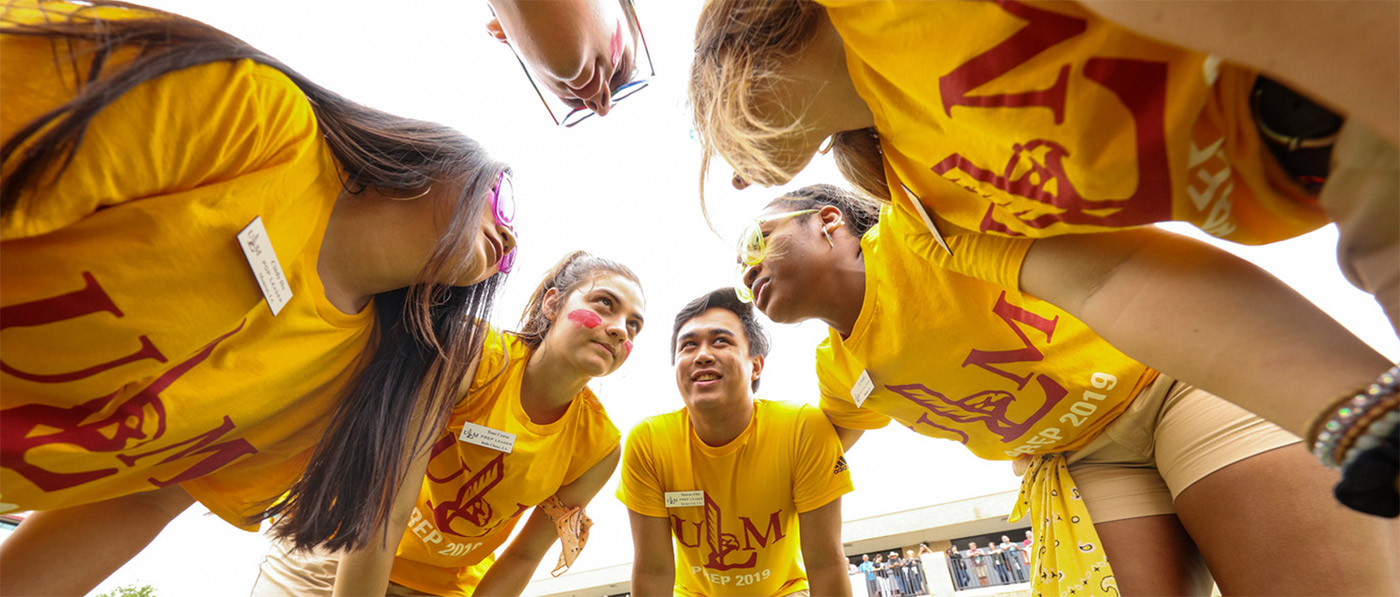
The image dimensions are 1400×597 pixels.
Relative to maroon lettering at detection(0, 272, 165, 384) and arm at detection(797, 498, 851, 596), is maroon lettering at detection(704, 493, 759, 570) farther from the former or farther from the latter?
maroon lettering at detection(0, 272, 165, 384)

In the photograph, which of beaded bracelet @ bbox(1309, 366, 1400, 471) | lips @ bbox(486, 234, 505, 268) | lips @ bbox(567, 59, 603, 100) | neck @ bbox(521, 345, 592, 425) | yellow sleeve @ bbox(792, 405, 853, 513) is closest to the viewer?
beaded bracelet @ bbox(1309, 366, 1400, 471)

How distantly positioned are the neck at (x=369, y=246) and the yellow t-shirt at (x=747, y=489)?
1703 millimetres

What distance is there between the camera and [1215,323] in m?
0.64

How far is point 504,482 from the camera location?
2.47 meters

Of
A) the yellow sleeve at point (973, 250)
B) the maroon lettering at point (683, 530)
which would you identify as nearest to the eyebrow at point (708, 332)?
the maroon lettering at point (683, 530)

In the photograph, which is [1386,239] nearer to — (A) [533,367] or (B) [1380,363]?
(B) [1380,363]

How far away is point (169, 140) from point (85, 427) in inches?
21.4

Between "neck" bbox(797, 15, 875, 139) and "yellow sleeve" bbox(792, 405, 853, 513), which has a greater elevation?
"neck" bbox(797, 15, 875, 139)

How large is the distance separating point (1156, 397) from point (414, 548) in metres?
2.45

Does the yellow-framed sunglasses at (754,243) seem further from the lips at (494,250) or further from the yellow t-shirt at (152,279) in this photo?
the yellow t-shirt at (152,279)

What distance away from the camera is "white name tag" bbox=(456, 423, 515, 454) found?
2395 mm

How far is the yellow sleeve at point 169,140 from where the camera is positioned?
920mm

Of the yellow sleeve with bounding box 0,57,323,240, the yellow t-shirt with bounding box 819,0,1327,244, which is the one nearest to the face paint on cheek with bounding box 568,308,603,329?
the yellow sleeve with bounding box 0,57,323,240

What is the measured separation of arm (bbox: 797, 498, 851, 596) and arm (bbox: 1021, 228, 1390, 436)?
89.5 inches
